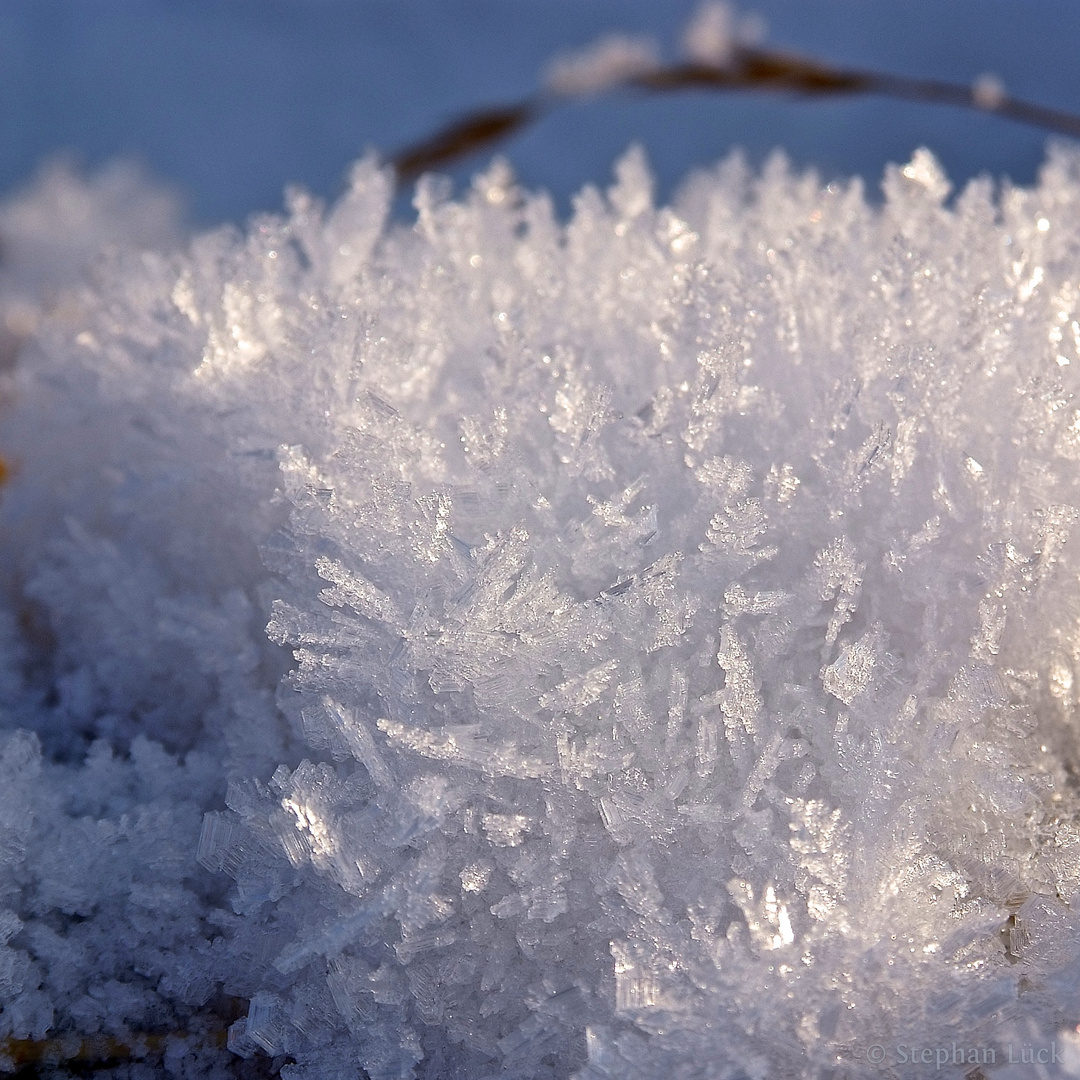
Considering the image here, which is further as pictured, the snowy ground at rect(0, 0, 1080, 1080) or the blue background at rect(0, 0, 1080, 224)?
the blue background at rect(0, 0, 1080, 224)

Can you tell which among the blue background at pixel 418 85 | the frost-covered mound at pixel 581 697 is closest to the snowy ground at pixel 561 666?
the frost-covered mound at pixel 581 697

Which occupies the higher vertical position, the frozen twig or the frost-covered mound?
the frozen twig

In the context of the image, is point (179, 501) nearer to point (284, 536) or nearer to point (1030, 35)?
point (284, 536)

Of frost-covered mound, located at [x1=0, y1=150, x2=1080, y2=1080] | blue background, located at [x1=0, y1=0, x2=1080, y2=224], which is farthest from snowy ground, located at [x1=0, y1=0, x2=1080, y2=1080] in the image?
blue background, located at [x1=0, y1=0, x2=1080, y2=224]

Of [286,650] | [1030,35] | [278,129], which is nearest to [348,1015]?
[286,650]

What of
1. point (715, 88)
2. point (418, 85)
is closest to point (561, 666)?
point (715, 88)

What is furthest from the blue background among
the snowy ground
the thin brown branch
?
the snowy ground

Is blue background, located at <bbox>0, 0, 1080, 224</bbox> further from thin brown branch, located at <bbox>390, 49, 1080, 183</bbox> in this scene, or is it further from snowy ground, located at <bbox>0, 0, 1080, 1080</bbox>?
snowy ground, located at <bbox>0, 0, 1080, 1080</bbox>

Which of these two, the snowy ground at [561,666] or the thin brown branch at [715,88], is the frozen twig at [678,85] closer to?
the thin brown branch at [715,88]
